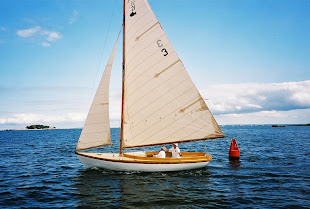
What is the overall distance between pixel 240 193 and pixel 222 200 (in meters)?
Result: 1.66

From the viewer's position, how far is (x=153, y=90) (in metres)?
16.6

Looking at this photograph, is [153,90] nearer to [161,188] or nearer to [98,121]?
[98,121]

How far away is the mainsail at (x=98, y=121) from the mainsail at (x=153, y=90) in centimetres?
139

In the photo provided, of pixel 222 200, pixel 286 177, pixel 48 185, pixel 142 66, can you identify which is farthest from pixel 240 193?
pixel 48 185

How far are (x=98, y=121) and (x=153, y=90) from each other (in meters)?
4.62

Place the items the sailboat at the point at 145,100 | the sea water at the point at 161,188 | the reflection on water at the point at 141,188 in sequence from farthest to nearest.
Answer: the sailboat at the point at 145,100, the reflection on water at the point at 141,188, the sea water at the point at 161,188

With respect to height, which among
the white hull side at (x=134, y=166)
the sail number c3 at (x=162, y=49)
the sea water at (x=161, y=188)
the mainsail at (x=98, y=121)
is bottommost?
the sea water at (x=161, y=188)

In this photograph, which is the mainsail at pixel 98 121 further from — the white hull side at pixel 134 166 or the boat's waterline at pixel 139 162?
the white hull side at pixel 134 166

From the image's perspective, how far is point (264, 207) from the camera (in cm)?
1077

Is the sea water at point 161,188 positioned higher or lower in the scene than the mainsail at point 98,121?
lower

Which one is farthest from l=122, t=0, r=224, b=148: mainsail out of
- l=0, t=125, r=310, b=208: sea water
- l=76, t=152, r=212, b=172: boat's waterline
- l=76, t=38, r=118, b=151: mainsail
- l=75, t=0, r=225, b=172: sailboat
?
l=0, t=125, r=310, b=208: sea water

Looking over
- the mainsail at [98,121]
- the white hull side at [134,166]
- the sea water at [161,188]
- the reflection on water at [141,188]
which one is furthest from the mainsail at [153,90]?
the sea water at [161,188]

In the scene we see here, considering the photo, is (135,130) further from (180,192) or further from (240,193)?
(240,193)

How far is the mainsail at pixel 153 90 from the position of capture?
16.5m
